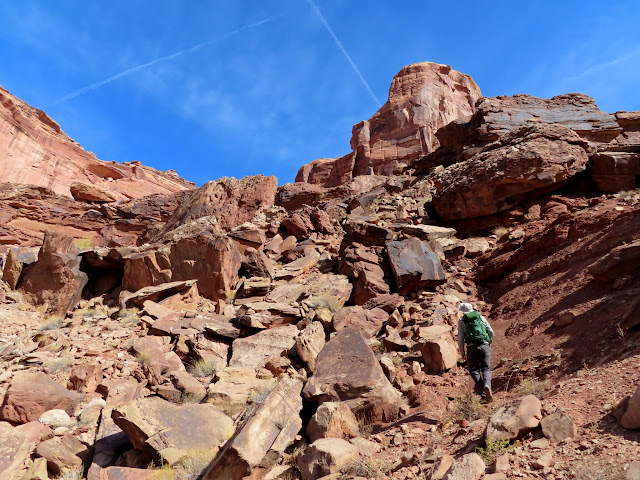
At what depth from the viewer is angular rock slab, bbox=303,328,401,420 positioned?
19.1 feet

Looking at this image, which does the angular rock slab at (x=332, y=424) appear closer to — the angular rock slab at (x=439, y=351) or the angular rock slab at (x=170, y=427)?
the angular rock slab at (x=170, y=427)

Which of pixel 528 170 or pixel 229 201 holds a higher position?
pixel 229 201

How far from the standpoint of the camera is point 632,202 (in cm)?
1091

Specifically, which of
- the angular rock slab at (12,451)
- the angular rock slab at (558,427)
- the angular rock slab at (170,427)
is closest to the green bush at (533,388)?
the angular rock slab at (558,427)

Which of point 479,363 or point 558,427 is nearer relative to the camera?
point 558,427

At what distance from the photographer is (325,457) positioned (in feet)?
14.4

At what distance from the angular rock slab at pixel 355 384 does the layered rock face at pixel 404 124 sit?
45289mm

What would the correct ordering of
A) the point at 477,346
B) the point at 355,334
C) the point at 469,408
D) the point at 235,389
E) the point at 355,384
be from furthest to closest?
the point at 355,334, the point at 235,389, the point at 477,346, the point at 355,384, the point at 469,408

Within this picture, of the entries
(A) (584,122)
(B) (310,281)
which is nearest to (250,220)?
(B) (310,281)

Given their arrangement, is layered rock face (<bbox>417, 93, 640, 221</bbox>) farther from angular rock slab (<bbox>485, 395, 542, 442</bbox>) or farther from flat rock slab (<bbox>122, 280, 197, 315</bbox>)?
angular rock slab (<bbox>485, 395, 542, 442</bbox>)

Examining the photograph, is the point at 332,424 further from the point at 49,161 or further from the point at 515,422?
the point at 49,161

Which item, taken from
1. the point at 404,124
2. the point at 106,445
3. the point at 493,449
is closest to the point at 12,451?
the point at 106,445

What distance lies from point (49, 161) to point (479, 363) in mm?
46661

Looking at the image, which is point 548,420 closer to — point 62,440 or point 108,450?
point 108,450
